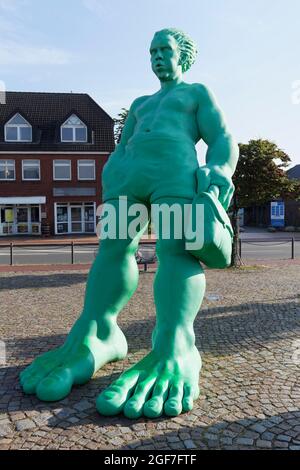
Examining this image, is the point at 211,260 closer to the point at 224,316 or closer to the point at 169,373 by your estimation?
the point at 169,373

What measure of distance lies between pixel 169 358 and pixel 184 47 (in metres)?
2.37

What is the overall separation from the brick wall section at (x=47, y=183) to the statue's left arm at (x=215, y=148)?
68.8 feet

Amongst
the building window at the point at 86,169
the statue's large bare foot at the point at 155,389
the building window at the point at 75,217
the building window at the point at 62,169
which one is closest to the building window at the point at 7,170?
the building window at the point at 62,169

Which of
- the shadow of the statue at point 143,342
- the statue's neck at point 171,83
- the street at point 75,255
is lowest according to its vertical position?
the street at point 75,255

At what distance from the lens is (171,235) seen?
3.13 m

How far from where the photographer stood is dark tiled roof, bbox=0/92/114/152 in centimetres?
2384

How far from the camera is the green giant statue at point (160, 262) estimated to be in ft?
9.43

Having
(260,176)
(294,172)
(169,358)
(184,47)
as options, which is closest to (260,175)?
(260,176)

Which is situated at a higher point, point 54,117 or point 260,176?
point 54,117

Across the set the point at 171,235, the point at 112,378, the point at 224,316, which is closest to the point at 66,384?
the point at 112,378

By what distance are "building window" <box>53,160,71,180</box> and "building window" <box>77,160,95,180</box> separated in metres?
0.56

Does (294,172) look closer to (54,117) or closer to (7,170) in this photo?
(54,117)

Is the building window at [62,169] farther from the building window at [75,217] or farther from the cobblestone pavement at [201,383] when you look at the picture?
the cobblestone pavement at [201,383]

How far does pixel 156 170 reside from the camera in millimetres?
3176
